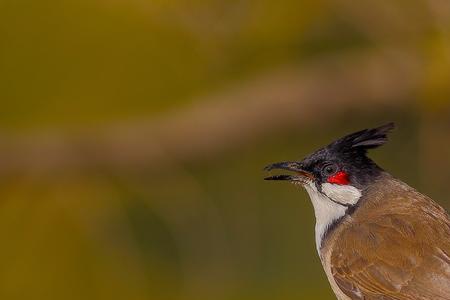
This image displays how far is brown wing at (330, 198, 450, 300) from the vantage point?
546cm

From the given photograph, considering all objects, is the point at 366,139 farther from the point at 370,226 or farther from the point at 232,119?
the point at 232,119

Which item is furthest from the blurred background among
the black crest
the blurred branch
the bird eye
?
the bird eye

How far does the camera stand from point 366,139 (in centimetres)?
562

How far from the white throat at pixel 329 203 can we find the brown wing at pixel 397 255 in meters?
0.12

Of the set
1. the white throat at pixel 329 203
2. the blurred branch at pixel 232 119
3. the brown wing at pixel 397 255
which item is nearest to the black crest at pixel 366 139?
the white throat at pixel 329 203

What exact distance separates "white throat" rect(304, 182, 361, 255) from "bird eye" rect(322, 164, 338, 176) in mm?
96

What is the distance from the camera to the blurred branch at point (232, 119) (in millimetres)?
8031

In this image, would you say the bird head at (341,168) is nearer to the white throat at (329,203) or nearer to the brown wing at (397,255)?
the white throat at (329,203)

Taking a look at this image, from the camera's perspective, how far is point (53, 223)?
7.49 metres

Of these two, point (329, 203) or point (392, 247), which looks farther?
point (329, 203)

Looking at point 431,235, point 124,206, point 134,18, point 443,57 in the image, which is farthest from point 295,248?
point 431,235

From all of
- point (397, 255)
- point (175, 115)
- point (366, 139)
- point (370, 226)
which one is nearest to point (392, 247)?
point (397, 255)

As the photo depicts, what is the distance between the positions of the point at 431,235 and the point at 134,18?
2.81 metres

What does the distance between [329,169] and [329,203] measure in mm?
212
